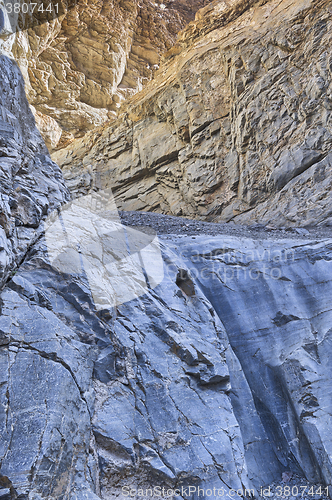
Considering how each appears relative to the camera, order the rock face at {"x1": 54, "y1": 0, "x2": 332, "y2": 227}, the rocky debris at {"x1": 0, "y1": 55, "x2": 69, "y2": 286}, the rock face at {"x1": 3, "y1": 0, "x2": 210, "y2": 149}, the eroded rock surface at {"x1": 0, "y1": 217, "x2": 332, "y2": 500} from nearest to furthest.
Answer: the eroded rock surface at {"x1": 0, "y1": 217, "x2": 332, "y2": 500}, the rocky debris at {"x1": 0, "y1": 55, "x2": 69, "y2": 286}, the rock face at {"x1": 54, "y1": 0, "x2": 332, "y2": 227}, the rock face at {"x1": 3, "y1": 0, "x2": 210, "y2": 149}

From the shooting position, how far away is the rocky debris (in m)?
5.86

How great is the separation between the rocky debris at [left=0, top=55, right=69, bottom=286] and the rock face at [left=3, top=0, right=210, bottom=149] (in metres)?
17.6

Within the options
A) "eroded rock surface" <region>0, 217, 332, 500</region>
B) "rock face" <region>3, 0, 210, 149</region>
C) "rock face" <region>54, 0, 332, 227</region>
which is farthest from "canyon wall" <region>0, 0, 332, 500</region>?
"rock face" <region>3, 0, 210, 149</region>

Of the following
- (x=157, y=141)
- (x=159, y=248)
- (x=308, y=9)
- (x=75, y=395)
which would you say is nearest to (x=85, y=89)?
(x=157, y=141)

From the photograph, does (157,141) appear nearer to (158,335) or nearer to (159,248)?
(159,248)

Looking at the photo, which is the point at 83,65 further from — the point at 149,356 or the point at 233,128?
the point at 149,356

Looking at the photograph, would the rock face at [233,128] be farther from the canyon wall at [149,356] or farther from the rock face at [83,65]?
the rock face at [83,65]

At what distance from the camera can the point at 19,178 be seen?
7234 mm

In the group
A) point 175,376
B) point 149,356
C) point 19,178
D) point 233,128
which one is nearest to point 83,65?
point 233,128

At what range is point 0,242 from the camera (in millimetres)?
5273

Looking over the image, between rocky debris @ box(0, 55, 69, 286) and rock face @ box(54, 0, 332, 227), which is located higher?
rock face @ box(54, 0, 332, 227)

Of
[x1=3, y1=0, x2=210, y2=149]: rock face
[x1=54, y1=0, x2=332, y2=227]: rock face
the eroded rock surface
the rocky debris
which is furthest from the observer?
[x1=3, y1=0, x2=210, y2=149]: rock face

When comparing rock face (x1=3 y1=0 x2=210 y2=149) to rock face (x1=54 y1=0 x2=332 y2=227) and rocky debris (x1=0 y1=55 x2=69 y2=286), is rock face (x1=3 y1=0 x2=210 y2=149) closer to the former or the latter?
rock face (x1=54 y1=0 x2=332 y2=227)

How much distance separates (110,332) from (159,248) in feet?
10.1
